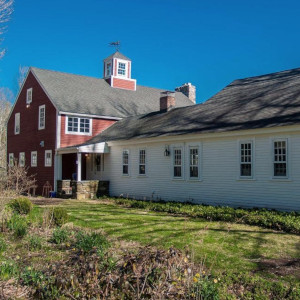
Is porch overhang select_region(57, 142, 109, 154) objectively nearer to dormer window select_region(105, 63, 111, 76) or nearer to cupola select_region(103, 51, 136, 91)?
cupola select_region(103, 51, 136, 91)

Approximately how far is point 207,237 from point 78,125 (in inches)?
622

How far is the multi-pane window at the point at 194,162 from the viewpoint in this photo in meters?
15.9

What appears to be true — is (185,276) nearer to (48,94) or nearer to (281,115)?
(281,115)

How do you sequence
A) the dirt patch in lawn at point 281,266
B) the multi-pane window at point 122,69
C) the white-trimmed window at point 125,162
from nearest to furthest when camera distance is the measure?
the dirt patch in lawn at point 281,266 → the white-trimmed window at point 125,162 → the multi-pane window at point 122,69

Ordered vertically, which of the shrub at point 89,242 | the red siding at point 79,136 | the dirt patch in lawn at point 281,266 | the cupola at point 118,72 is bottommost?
the dirt patch in lawn at point 281,266

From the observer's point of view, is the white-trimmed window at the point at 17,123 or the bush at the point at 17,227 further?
the white-trimmed window at the point at 17,123

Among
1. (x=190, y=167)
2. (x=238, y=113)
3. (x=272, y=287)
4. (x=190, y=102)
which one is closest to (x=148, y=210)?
(x=190, y=167)

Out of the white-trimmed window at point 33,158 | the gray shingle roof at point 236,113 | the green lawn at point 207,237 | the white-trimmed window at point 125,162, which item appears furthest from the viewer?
the white-trimmed window at point 33,158

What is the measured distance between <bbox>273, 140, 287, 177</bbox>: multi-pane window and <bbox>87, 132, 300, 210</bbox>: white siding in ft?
0.57

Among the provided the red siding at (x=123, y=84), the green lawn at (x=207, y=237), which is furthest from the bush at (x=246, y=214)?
the red siding at (x=123, y=84)

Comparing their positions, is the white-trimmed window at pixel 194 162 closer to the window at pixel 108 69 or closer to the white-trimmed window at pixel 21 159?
the white-trimmed window at pixel 21 159

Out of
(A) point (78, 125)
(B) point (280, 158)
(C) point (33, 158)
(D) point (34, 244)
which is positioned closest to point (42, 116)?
(A) point (78, 125)

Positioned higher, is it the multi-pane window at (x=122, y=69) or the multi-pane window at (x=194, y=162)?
the multi-pane window at (x=122, y=69)

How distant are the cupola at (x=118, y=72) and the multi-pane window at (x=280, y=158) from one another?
705 inches
